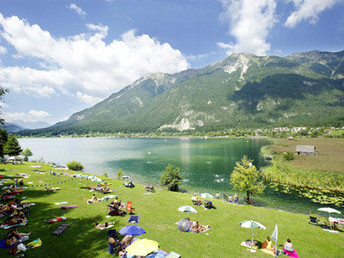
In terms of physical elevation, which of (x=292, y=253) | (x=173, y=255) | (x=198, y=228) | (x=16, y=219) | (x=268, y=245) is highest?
(x=16, y=219)

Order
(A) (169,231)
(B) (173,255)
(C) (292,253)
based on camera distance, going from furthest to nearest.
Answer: (A) (169,231) < (C) (292,253) < (B) (173,255)

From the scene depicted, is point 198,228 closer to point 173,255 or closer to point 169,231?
point 169,231

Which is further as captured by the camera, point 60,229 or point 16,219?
point 16,219

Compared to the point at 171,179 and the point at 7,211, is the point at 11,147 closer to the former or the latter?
the point at 171,179

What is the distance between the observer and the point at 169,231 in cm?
1842

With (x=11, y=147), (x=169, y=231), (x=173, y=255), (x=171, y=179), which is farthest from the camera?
(x=11, y=147)

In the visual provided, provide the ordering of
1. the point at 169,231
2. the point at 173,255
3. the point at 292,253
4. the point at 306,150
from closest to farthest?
the point at 173,255, the point at 292,253, the point at 169,231, the point at 306,150

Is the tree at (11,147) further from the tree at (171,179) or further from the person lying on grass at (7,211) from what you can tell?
the person lying on grass at (7,211)

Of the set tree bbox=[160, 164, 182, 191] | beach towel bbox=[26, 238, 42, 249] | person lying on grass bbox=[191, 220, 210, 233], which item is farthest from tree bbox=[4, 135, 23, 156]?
Result: person lying on grass bbox=[191, 220, 210, 233]

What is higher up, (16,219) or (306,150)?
(16,219)

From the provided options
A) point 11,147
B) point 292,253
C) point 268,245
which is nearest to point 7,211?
point 268,245

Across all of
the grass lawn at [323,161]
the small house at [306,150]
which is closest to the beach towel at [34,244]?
the grass lawn at [323,161]

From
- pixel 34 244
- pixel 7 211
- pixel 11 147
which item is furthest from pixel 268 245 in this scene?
pixel 11 147

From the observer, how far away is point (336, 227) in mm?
22328
